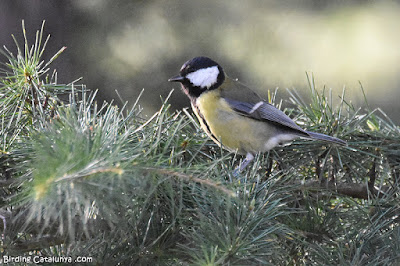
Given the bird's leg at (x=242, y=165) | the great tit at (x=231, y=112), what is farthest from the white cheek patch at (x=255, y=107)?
the bird's leg at (x=242, y=165)

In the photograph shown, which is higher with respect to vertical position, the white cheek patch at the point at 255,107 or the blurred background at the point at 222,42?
the blurred background at the point at 222,42

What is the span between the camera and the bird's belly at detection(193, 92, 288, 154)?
3.76 feet

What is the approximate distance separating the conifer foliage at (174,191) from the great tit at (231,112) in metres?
0.10

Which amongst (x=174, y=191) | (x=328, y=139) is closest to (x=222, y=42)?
(x=328, y=139)

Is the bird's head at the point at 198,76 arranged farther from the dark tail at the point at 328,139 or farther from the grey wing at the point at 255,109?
the dark tail at the point at 328,139

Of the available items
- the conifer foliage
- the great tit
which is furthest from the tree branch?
the great tit

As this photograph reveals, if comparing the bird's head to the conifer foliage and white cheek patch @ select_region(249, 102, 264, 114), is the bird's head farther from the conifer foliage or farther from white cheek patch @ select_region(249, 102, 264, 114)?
the conifer foliage

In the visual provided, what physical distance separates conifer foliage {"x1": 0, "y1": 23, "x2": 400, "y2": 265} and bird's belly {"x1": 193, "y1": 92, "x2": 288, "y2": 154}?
0.41 ft

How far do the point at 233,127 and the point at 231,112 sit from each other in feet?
0.11

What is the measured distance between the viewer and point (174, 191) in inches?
26.4

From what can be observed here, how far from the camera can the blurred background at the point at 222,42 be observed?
1864mm

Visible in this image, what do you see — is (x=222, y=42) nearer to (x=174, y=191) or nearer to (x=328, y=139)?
(x=328, y=139)

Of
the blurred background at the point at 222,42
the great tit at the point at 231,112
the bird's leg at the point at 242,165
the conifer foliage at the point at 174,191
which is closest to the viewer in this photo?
the conifer foliage at the point at 174,191

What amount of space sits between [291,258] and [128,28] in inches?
49.8
